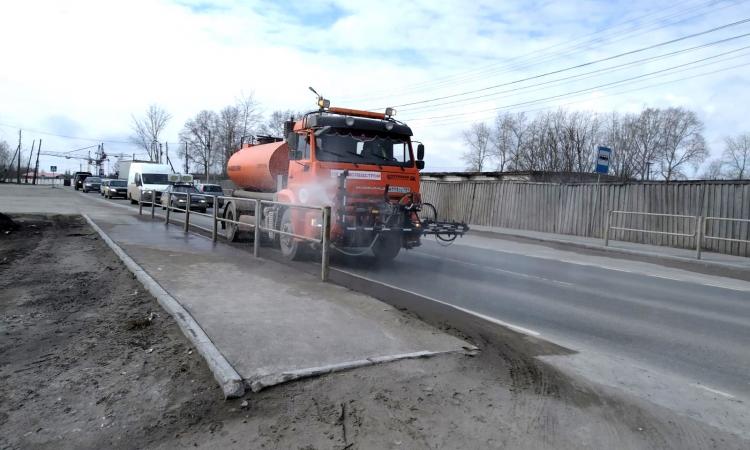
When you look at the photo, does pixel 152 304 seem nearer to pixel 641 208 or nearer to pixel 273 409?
pixel 273 409

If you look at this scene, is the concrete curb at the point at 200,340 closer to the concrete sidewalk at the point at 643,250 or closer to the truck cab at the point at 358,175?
the truck cab at the point at 358,175

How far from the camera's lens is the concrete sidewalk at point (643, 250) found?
13797 millimetres

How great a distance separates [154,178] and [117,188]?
1035cm

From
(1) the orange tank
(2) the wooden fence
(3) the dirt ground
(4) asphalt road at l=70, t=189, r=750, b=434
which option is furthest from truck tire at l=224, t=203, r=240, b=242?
(2) the wooden fence

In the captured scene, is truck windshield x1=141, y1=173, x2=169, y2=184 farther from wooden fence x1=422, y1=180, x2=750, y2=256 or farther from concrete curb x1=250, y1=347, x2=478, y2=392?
concrete curb x1=250, y1=347, x2=478, y2=392

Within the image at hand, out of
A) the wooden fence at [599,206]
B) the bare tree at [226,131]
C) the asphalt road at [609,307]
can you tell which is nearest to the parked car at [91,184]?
the bare tree at [226,131]

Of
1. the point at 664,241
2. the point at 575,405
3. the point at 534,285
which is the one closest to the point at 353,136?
the point at 534,285

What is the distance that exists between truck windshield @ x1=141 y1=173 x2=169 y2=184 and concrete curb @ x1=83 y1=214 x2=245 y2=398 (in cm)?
2732

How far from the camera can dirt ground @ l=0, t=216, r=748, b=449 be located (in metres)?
3.36

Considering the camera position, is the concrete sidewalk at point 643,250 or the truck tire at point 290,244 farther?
the concrete sidewalk at point 643,250

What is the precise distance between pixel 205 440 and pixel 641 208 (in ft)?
60.3

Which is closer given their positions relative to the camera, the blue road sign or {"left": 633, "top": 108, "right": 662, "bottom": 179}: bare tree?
the blue road sign

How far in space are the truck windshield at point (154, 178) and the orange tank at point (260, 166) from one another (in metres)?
21.1

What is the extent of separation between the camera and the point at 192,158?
7269 cm
